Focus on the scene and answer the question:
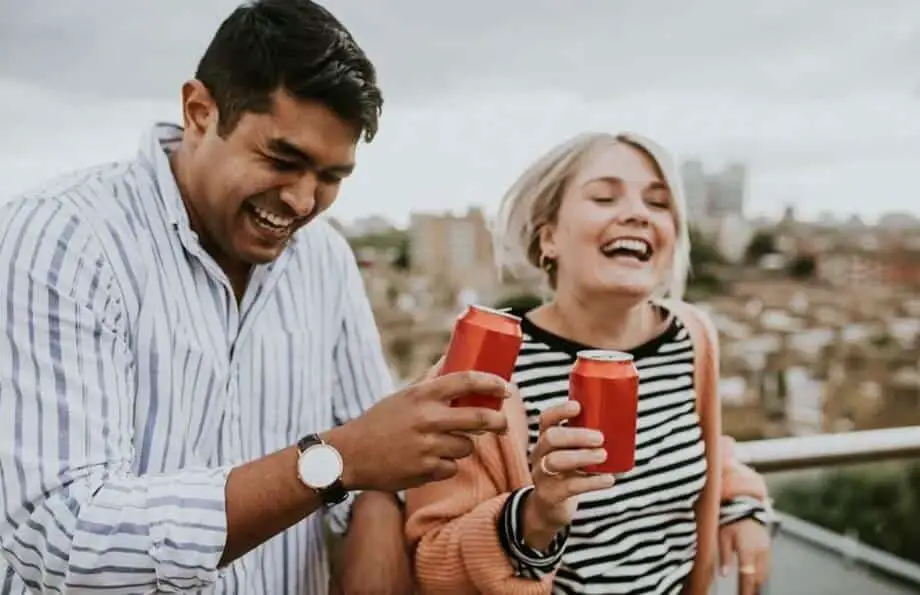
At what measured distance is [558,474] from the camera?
1.08 meters

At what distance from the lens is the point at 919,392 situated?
12.9ft

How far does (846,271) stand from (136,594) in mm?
3093

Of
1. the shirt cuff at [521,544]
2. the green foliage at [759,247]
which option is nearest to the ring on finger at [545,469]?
the shirt cuff at [521,544]

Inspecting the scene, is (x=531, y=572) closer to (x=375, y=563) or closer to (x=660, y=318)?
(x=375, y=563)

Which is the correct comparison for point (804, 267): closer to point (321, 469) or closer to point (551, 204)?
point (551, 204)

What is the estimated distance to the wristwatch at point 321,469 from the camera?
942 millimetres

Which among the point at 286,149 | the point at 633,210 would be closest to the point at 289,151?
the point at 286,149

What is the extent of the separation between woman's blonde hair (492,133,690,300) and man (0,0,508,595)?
0.98ft

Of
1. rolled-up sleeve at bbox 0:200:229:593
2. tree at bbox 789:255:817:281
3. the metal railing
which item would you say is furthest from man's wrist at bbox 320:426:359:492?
tree at bbox 789:255:817:281

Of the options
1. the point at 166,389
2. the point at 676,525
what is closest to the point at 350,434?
the point at 166,389

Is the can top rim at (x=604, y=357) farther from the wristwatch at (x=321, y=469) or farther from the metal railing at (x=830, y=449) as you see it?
the metal railing at (x=830, y=449)

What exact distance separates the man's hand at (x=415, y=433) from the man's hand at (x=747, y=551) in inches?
28.7

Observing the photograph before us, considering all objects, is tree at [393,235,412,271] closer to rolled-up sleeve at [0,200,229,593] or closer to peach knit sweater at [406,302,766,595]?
peach knit sweater at [406,302,766,595]

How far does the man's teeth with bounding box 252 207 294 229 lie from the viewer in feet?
3.68
